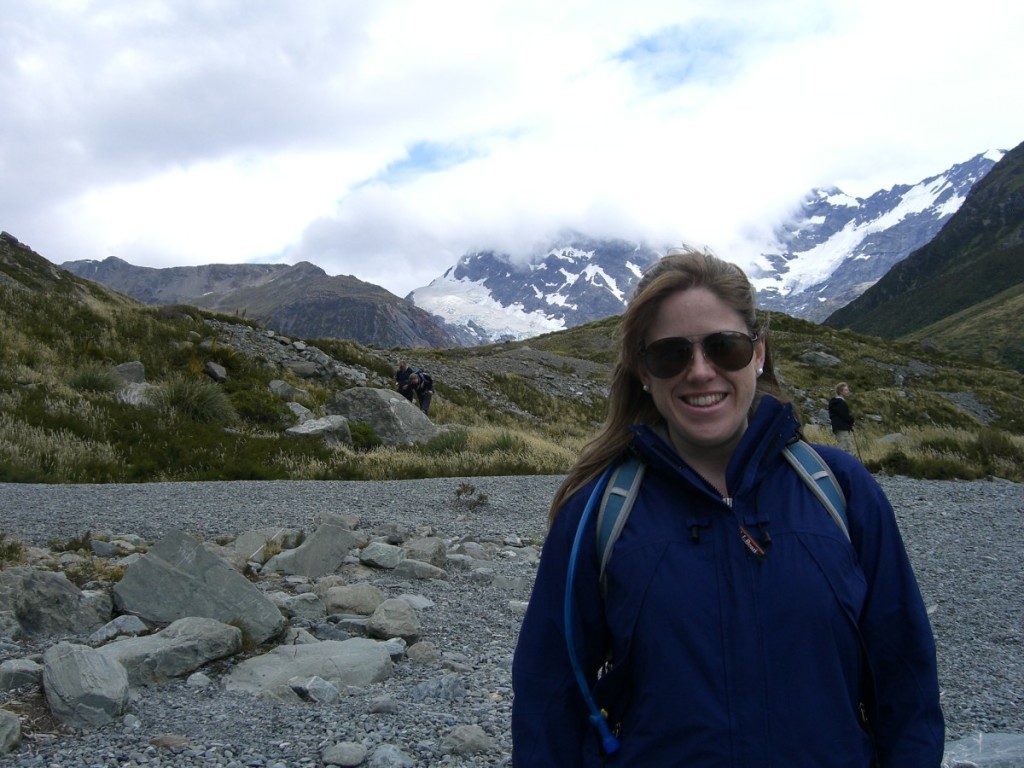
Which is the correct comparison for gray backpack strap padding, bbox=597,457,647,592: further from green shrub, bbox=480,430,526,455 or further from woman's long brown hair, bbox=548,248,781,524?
green shrub, bbox=480,430,526,455

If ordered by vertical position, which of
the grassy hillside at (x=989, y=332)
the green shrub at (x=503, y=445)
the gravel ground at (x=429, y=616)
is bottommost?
the gravel ground at (x=429, y=616)

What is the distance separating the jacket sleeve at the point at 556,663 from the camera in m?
2.02

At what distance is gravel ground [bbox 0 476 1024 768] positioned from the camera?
3637 mm

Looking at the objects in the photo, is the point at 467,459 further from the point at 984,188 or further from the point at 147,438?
the point at 984,188

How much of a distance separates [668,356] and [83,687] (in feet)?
11.3

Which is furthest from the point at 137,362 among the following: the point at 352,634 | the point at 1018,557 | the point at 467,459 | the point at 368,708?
the point at 1018,557

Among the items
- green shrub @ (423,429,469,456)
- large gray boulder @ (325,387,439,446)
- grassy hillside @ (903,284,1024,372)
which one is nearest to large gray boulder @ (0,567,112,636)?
green shrub @ (423,429,469,456)

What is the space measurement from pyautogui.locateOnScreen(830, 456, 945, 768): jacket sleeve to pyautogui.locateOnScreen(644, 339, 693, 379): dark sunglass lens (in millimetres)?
623

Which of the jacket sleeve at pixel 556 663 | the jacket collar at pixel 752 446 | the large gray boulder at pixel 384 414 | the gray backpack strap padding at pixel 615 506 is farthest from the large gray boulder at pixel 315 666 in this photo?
the large gray boulder at pixel 384 414

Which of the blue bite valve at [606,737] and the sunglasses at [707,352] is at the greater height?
the sunglasses at [707,352]

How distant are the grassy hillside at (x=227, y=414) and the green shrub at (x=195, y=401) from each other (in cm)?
3

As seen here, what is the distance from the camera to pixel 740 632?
1859mm

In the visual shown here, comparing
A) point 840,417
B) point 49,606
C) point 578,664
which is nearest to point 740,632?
point 578,664

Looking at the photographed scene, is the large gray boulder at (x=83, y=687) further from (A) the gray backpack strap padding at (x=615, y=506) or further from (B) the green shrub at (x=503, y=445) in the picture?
(B) the green shrub at (x=503, y=445)
